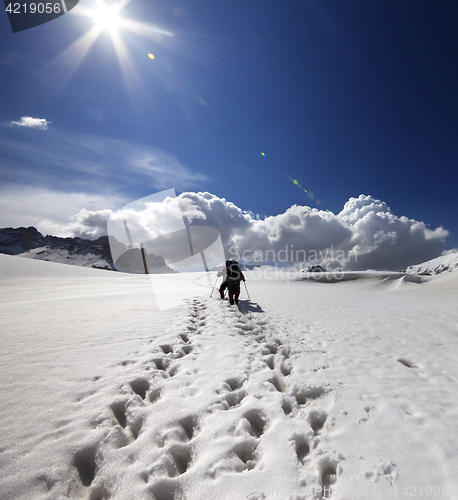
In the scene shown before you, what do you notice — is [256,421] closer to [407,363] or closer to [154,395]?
[154,395]

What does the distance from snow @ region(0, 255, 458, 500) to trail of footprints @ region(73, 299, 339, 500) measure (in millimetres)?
17

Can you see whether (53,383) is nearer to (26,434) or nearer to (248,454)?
(26,434)

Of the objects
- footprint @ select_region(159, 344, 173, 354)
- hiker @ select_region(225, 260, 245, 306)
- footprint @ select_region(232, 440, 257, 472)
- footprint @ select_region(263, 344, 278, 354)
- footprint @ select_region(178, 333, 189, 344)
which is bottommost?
footprint @ select_region(263, 344, 278, 354)

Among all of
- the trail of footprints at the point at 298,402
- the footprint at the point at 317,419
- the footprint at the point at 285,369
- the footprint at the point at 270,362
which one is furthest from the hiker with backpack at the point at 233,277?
the footprint at the point at 317,419

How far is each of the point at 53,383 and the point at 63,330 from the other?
4.03 metres

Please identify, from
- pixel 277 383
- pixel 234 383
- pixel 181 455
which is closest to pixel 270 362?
pixel 277 383

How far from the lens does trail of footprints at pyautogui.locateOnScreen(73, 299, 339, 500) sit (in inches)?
105

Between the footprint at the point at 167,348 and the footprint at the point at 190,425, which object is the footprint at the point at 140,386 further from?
the footprint at the point at 167,348

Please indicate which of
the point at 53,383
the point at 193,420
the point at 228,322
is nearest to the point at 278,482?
the point at 193,420

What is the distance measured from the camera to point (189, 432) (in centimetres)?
350

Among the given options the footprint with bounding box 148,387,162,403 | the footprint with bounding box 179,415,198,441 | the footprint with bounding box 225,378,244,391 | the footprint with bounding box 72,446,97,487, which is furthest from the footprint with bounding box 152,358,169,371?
the footprint with bounding box 72,446,97,487

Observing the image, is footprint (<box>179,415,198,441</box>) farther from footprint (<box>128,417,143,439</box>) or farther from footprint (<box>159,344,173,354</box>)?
footprint (<box>159,344,173,354</box>)

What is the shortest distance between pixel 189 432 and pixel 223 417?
0.59 m

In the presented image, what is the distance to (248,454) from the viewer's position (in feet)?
10.2
